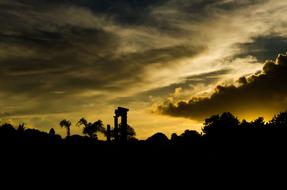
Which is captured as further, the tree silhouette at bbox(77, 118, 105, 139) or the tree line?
the tree silhouette at bbox(77, 118, 105, 139)

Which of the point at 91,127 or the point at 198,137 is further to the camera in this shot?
the point at 91,127

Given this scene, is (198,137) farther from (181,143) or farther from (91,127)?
(91,127)

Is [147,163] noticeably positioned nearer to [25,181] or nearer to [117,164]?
[117,164]

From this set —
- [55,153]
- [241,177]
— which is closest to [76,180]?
[55,153]

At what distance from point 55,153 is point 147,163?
4271mm

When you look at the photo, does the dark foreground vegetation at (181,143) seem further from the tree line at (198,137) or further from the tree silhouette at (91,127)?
the tree silhouette at (91,127)

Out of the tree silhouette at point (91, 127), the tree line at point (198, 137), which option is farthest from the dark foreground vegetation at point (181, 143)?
the tree silhouette at point (91, 127)

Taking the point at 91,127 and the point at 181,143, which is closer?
the point at 181,143

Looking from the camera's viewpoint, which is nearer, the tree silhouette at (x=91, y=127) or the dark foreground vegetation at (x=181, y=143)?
the dark foreground vegetation at (x=181, y=143)

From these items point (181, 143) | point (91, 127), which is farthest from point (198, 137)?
point (91, 127)

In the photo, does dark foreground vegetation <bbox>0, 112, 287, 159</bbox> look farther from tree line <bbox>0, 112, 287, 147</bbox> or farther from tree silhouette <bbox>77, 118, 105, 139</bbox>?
tree silhouette <bbox>77, 118, 105, 139</bbox>

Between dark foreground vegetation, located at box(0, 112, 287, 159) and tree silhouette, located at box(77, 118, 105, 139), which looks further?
tree silhouette, located at box(77, 118, 105, 139)

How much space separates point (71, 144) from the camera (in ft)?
68.5

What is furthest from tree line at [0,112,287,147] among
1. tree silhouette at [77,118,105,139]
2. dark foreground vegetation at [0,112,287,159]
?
tree silhouette at [77,118,105,139]
